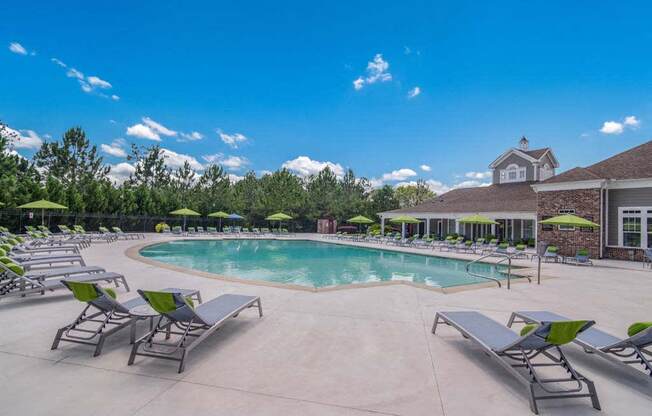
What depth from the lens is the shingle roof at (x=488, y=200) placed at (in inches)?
894

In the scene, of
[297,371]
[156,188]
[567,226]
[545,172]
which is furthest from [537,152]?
[156,188]

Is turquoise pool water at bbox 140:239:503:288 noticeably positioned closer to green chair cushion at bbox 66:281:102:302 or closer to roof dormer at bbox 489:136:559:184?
green chair cushion at bbox 66:281:102:302

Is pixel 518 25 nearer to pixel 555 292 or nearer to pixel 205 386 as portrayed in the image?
pixel 555 292

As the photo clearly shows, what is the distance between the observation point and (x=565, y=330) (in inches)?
117

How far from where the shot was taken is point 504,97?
18.2 m

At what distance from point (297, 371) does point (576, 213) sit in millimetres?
18339

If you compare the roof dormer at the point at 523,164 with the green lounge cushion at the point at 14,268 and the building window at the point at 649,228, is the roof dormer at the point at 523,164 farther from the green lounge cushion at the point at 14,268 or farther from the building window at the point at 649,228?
the green lounge cushion at the point at 14,268

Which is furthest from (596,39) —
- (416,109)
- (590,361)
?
(590,361)

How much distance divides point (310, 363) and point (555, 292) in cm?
711

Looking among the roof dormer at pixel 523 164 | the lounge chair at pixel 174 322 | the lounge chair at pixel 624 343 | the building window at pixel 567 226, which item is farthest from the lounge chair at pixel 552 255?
the lounge chair at pixel 174 322

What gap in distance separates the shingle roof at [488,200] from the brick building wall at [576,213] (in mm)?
3255

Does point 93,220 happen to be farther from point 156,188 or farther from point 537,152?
point 537,152

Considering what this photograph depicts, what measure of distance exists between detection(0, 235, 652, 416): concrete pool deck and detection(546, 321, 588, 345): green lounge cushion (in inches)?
22.1

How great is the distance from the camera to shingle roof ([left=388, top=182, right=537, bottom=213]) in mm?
22703
